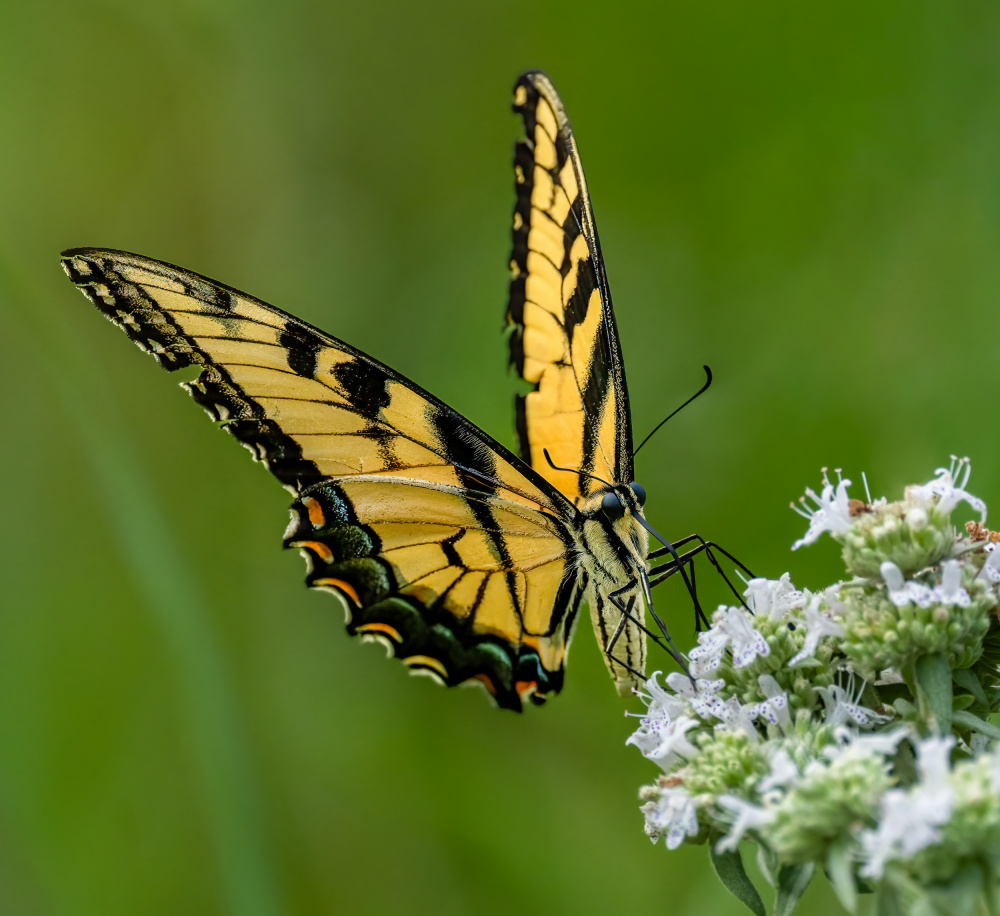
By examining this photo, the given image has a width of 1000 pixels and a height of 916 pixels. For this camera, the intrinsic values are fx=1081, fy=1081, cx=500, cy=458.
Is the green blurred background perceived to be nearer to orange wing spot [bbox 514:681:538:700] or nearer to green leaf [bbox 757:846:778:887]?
orange wing spot [bbox 514:681:538:700]

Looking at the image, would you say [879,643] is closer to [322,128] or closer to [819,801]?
[819,801]

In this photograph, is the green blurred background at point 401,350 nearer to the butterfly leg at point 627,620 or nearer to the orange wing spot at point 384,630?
the orange wing spot at point 384,630

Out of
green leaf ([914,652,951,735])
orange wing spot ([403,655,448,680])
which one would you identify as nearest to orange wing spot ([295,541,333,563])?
orange wing spot ([403,655,448,680])

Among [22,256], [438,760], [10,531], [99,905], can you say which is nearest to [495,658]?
[438,760]

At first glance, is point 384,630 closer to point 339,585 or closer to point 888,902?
point 339,585

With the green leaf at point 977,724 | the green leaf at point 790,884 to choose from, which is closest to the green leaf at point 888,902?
the green leaf at point 790,884
